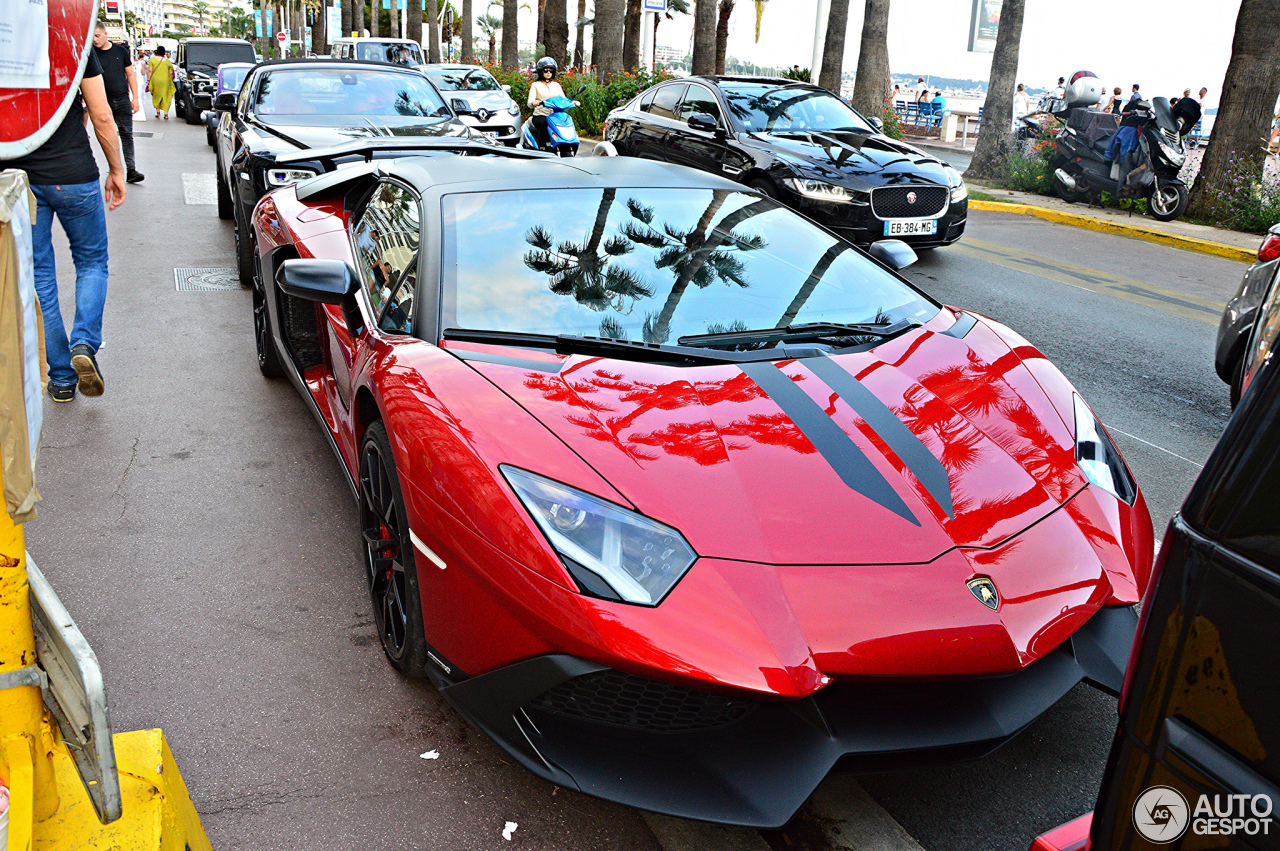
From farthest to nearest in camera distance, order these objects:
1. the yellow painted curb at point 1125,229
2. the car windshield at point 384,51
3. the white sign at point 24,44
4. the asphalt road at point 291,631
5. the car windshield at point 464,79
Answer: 1. the car windshield at point 384,51
2. the car windshield at point 464,79
3. the yellow painted curb at point 1125,229
4. the asphalt road at point 291,631
5. the white sign at point 24,44

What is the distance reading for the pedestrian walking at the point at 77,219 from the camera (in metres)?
4.37

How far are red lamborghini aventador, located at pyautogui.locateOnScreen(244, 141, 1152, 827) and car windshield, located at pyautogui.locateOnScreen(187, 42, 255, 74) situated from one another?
29892 millimetres

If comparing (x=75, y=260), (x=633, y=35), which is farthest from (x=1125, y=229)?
(x=633, y=35)

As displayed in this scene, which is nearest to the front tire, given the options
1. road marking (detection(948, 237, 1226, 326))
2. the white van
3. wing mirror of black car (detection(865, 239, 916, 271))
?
road marking (detection(948, 237, 1226, 326))

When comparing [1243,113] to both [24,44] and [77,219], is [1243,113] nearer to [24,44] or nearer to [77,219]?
[77,219]

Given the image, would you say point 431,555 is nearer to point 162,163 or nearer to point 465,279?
point 465,279

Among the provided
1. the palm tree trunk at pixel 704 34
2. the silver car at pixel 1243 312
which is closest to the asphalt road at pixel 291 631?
the silver car at pixel 1243 312

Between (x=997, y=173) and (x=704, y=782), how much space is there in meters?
17.0

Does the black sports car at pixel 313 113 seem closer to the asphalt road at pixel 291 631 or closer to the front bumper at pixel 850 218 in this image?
the asphalt road at pixel 291 631

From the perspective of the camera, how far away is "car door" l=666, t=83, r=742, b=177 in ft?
33.1

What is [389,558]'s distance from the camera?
283 centimetres

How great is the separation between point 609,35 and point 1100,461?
72.8 feet

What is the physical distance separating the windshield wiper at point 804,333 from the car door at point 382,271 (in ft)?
2.94

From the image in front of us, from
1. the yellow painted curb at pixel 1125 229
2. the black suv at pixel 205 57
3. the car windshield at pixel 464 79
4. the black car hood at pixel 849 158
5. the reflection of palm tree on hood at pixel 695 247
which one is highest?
the black suv at pixel 205 57
